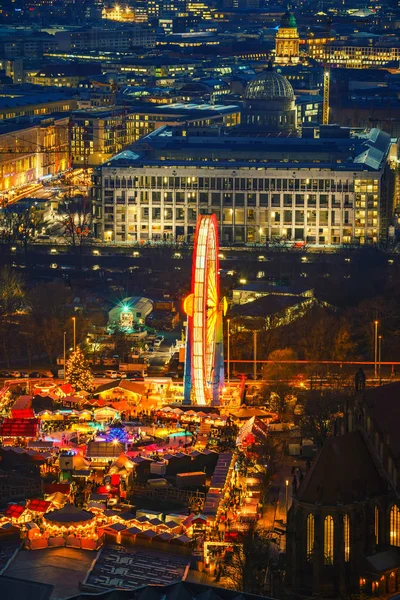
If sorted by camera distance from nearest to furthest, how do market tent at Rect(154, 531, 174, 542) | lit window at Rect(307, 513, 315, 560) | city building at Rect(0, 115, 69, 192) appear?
lit window at Rect(307, 513, 315, 560), market tent at Rect(154, 531, 174, 542), city building at Rect(0, 115, 69, 192)

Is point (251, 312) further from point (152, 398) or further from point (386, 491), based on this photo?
point (386, 491)

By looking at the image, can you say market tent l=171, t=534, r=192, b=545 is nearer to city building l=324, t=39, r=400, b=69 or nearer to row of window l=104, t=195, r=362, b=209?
row of window l=104, t=195, r=362, b=209

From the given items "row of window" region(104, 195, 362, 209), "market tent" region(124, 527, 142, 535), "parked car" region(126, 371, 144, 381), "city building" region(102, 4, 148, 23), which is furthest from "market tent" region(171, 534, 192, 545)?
"city building" region(102, 4, 148, 23)

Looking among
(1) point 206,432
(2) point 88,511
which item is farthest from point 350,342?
(2) point 88,511

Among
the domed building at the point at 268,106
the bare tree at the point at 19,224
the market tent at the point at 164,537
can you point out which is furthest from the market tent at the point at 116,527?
the domed building at the point at 268,106

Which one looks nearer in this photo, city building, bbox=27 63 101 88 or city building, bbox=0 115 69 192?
city building, bbox=0 115 69 192

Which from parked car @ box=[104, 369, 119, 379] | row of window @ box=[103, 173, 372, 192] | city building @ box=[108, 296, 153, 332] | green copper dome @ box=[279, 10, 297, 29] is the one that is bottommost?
green copper dome @ box=[279, 10, 297, 29]

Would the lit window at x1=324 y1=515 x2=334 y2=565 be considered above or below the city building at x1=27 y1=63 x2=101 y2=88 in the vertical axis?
above
